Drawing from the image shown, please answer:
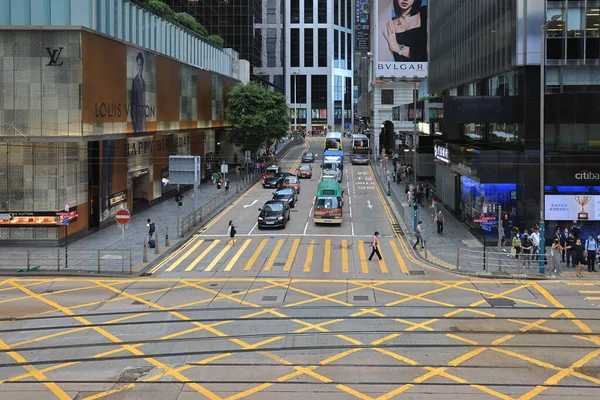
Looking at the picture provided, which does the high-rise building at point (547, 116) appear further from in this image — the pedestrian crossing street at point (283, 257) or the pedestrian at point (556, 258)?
the pedestrian crossing street at point (283, 257)

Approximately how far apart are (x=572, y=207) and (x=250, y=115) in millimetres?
41160

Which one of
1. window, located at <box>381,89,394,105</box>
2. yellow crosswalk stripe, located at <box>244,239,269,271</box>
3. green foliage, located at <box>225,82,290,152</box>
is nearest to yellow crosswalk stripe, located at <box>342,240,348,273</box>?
yellow crosswalk stripe, located at <box>244,239,269,271</box>

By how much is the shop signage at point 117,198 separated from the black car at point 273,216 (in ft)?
29.7

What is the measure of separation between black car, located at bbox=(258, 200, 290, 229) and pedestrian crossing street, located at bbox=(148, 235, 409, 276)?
2.10 metres

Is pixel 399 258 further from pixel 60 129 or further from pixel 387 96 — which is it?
pixel 387 96

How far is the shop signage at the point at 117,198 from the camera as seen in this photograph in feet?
128

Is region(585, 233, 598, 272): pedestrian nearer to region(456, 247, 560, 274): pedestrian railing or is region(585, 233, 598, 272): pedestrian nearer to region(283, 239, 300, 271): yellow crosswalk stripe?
region(456, 247, 560, 274): pedestrian railing

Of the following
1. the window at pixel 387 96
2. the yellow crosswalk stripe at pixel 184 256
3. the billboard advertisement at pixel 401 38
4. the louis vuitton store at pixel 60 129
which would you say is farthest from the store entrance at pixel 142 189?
the window at pixel 387 96

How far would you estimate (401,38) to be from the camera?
8894 cm

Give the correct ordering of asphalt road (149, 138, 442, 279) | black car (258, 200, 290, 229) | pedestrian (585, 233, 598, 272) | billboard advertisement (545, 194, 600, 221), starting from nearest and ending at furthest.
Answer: pedestrian (585, 233, 598, 272) → asphalt road (149, 138, 442, 279) → billboard advertisement (545, 194, 600, 221) → black car (258, 200, 290, 229)

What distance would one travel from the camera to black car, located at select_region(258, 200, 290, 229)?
124 ft

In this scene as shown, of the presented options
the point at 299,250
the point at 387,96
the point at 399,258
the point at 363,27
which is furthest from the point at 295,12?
the point at 399,258

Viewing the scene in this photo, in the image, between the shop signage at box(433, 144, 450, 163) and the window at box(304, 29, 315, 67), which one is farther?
the window at box(304, 29, 315, 67)

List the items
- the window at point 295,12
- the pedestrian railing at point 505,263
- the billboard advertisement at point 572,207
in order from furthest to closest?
the window at point 295,12 < the billboard advertisement at point 572,207 < the pedestrian railing at point 505,263
